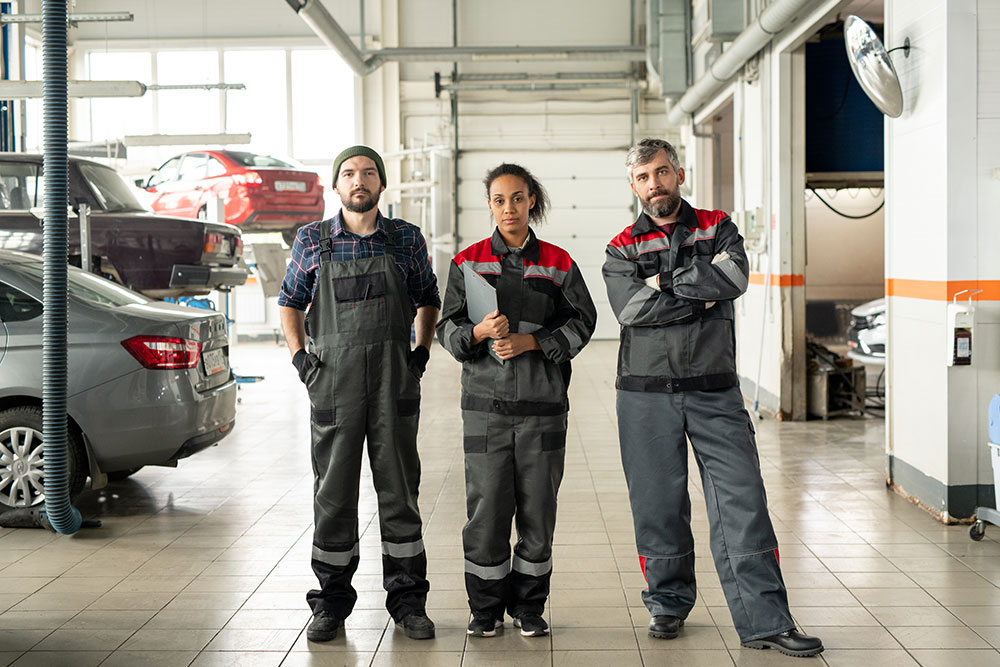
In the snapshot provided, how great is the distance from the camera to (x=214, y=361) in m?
6.05

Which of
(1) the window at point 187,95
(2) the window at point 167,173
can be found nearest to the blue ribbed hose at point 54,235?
(2) the window at point 167,173

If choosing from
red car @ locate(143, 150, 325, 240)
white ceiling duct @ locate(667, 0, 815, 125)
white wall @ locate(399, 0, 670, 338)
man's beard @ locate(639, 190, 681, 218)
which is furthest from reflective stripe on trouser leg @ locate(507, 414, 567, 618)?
white wall @ locate(399, 0, 670, 338)

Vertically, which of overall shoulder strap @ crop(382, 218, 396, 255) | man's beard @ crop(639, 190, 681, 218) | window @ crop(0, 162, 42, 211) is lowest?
overall shoulder strap @ crop(382, 218, 396, 255)

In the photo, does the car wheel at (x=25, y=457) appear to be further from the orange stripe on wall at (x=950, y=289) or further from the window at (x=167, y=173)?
the window at (x=167, y=173)

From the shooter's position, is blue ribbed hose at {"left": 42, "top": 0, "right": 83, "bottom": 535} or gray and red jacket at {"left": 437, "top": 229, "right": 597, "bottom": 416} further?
blue ribbed hose at {"left": 42, "top": 0, "right": 83, "bottom": 535}

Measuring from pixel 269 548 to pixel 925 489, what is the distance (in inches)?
142

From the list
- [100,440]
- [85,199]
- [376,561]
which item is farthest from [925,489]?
[85,199]

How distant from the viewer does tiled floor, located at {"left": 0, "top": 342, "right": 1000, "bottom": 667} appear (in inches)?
142

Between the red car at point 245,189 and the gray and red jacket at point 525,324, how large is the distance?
1081 centimetres

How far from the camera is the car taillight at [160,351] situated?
5.52 metres

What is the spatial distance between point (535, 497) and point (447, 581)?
1090 mm

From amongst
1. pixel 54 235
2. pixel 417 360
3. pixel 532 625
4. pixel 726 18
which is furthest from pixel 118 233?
pixel 532 625

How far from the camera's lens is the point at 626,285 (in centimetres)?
366

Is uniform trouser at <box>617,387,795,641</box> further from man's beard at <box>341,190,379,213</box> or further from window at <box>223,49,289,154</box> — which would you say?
window at <box>223,49,289,154</box>
